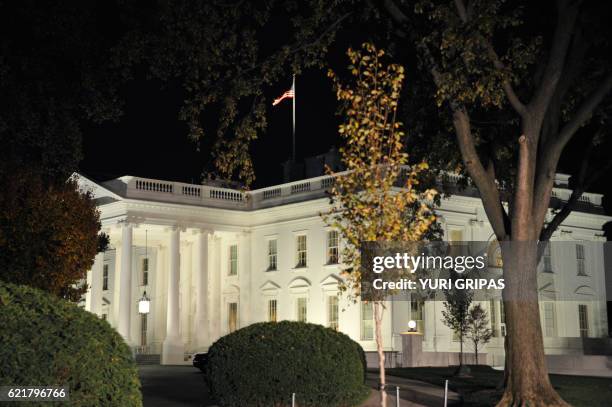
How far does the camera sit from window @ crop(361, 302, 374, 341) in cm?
4400

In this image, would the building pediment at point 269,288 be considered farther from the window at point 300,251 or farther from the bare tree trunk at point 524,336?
the bare tree trunk at point 524,336

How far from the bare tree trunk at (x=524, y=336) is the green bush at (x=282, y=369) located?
10.8ft

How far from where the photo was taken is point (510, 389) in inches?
705

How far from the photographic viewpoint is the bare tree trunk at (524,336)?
17.4 metres

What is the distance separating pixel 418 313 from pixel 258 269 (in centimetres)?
1102

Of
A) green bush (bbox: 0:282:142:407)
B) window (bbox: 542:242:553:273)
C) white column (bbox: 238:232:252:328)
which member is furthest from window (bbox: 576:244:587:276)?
green bush (bbox: 0:282:142:407)

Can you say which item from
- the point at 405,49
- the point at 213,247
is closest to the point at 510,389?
the point at 405,49

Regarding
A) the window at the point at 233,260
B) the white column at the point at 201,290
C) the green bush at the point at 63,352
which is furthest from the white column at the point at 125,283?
→ the green bush at the point at 63,352

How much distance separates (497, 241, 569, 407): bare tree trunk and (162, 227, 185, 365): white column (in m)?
30.7

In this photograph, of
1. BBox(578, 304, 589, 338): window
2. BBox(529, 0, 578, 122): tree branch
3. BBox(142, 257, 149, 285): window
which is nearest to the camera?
BBox(529, 0, 578, 122): tree branch

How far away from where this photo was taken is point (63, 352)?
28.0 feet

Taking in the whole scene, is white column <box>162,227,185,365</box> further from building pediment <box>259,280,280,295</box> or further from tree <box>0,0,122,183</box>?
tree <box>0,0,122,183</box>

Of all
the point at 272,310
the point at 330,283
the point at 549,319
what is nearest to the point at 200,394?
the point at 330,283

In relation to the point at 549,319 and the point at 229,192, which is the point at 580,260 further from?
the point at 229,192
